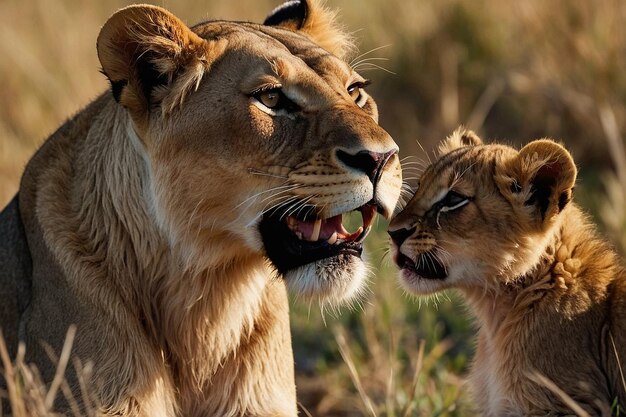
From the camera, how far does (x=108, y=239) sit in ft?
12.7

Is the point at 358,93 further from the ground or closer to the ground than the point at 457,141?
further from the ground

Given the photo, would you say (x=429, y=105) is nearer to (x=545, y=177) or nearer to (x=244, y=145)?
(x=545, y=177)

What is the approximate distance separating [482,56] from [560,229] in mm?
4516

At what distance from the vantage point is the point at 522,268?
392 centimetres

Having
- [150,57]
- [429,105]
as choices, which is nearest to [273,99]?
[150,57]

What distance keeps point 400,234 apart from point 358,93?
0.50 meters

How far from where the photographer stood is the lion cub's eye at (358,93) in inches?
154

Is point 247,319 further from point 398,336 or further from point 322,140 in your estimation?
point 398,336

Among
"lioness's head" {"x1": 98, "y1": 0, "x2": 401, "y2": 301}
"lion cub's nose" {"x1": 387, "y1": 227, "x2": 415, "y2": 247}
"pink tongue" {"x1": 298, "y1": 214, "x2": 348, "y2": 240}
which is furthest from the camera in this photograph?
"lion cub's nose" {"x1": 387, "y1": 227, "x2": 415, "y2": 247}

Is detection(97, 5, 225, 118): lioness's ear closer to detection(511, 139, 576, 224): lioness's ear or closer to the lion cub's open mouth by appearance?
the lion cub's open mouth

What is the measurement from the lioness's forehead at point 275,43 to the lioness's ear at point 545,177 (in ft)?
2.15

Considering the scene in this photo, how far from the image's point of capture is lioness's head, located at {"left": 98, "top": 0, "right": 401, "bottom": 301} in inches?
138

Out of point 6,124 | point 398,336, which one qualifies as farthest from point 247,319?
point 6,124

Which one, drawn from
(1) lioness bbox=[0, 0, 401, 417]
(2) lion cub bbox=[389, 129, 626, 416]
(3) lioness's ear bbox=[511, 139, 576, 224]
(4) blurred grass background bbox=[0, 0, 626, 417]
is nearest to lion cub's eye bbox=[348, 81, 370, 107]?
(1) lioness bbox=[0, 0, 401, 417]
